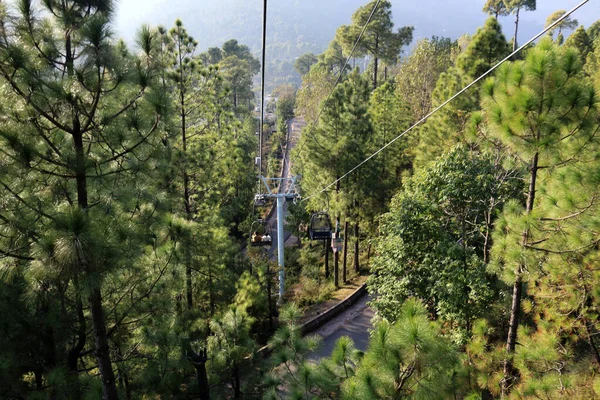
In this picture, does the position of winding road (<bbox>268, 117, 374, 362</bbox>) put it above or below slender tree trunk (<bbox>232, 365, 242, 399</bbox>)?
below

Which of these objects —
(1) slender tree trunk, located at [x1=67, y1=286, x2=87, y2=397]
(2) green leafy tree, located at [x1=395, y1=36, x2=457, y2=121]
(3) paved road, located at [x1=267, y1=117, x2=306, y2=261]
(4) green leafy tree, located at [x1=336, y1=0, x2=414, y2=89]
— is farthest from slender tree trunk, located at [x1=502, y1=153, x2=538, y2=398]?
(4) green leafy tree, located at [x1=336, y1=0, x2=414, y2=89]

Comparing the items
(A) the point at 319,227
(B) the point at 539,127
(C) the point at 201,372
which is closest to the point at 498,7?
(A) the point at 319,227

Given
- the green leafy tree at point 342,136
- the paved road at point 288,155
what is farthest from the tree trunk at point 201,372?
the paved road at point 288,155

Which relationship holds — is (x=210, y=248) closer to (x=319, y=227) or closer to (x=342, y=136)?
(x=319, y=227)

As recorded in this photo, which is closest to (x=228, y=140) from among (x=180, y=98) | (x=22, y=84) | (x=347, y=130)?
(x=180, y=98)

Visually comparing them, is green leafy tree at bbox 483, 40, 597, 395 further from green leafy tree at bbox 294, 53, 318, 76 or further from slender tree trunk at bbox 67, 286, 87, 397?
green leafy tree at bbox 294, 53, 318, 76

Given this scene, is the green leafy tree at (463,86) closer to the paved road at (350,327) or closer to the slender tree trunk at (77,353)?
the paved road at (350,327)
